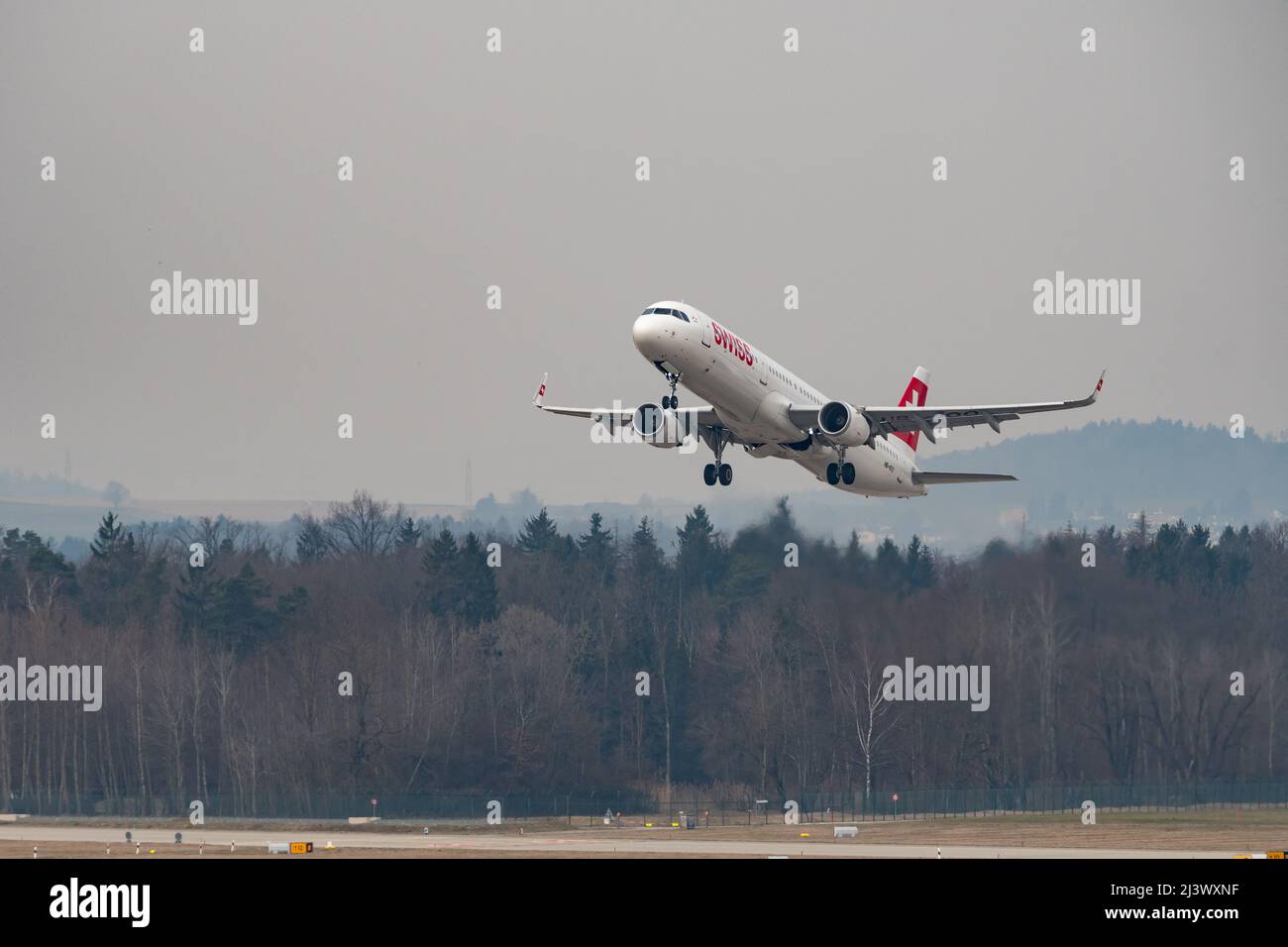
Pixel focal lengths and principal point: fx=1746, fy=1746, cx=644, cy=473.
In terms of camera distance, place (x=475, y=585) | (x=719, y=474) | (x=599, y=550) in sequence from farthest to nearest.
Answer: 1. (x=599, y=550)
2. (x=475, y=585)
3. (x=719, y=474)

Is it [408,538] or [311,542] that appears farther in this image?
[311,542]

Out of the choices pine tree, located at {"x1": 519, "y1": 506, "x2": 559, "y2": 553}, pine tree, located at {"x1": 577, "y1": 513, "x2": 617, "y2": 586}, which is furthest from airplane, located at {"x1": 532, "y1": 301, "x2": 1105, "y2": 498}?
pine tree, located at {"x1": 519, "y1": 506, "x2": 559, "y2": 553}

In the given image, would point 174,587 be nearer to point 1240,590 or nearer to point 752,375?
point 752,375

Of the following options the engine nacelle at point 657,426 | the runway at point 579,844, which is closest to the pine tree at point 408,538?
the runway at point 579,844

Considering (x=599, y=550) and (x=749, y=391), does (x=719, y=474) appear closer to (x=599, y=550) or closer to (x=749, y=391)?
(x=749, y=391)

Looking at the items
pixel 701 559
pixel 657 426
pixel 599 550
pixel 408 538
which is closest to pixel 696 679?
pixel 701 559

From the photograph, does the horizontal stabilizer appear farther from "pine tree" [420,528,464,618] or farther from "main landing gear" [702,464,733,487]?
"pine tree" [420,528,464,618]
